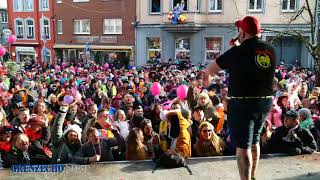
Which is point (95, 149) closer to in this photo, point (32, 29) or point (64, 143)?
point (64, 143)

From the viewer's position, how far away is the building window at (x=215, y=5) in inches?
1062

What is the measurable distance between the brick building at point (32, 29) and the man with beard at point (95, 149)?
102 ft

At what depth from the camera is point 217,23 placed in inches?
1052

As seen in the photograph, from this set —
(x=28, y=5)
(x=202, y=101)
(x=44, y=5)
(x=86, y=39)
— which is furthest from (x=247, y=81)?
(x=28, y=5)

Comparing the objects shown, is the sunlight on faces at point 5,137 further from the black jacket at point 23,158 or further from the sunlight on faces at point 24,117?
the sunlight on faces at point 24,117

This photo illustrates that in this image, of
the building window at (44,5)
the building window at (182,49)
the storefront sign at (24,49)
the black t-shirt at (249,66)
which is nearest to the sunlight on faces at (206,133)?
the black t-shirt at (249,66)

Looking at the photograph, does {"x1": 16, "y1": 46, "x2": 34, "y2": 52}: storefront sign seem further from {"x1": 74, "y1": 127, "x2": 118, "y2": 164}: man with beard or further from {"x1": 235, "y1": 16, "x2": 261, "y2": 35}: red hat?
{"x1": 235, "y1": 16, "x2": 261, "y2": 35}: red hat

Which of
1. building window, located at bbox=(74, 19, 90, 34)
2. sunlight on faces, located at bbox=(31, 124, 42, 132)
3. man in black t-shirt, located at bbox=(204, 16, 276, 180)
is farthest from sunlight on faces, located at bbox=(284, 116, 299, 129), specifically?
building window, located at bbox=(74, 19, 90, 34)

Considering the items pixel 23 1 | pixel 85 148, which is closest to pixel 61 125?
pixel 85 148

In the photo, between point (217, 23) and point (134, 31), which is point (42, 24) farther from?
point (217, 23)

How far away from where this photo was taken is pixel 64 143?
5316 mm

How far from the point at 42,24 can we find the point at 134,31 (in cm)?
1096

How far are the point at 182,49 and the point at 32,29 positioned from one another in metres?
17.3

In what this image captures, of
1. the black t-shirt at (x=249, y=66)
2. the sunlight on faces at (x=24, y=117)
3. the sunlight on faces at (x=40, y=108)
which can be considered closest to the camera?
the black t-shirt at (x=249, y=66)
